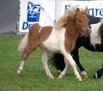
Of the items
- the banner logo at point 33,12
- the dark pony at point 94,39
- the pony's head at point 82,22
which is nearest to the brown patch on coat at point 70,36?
the pony's head at point 82,22

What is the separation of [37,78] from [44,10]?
31.7ft

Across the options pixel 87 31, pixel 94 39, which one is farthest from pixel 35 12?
pixel 87 31

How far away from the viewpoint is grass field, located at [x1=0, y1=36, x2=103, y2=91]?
26.8ft

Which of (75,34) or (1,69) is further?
(1,69)

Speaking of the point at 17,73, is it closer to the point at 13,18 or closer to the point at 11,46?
the point at 11,46

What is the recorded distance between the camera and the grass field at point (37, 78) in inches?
321

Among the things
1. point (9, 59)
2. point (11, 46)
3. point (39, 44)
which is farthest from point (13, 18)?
point (39, 44)

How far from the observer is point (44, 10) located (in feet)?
61.3

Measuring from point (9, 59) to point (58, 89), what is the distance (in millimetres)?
4408

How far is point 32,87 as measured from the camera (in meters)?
8.20

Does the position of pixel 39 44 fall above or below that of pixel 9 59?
above

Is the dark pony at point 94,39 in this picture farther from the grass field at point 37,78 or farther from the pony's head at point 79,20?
the grass field at point 37,78

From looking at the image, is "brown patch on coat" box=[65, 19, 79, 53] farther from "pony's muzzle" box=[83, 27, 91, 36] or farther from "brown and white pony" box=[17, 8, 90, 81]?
"pony's muzzle" box=[83, 27, 91, 36]

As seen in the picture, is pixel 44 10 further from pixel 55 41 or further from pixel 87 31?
pixel 87 31
